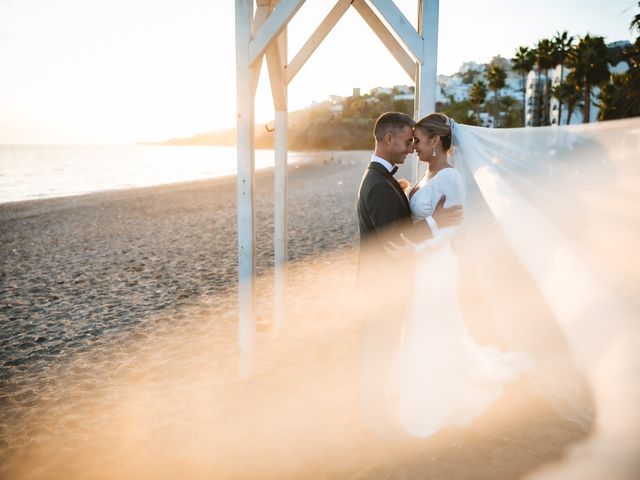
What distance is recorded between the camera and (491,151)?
149 inches

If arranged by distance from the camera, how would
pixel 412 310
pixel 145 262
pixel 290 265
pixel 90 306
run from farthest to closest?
pixel 145 262 < pixel 290 265 < pixel 90 306 < pixel 412 310

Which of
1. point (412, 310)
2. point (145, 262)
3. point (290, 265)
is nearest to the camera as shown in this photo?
point (412, 310)

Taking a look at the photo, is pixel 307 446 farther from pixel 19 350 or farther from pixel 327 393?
pixel 19 350

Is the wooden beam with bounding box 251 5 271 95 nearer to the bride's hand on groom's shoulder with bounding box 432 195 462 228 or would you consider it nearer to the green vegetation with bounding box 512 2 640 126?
the bride's hand on groom's shoulder with bounding box 432 195 462 228

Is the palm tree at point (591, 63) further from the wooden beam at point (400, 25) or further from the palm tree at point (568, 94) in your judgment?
the wooden beam at point (400, 25)

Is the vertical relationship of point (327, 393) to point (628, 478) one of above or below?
below

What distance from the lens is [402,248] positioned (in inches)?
132

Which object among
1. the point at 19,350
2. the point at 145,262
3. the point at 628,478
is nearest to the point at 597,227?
the point at 628,478

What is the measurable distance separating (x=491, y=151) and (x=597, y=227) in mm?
1232

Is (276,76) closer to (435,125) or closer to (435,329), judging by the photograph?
(435,125)

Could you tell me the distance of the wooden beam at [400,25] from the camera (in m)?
3.65

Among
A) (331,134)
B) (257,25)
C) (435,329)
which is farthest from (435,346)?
(331,134)

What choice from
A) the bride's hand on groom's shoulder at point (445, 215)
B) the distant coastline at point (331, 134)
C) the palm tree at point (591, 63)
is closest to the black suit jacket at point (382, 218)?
the bride's hand on groom's shoulder at point (445, 215)

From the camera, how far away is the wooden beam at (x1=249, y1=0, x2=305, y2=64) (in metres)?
3.69
